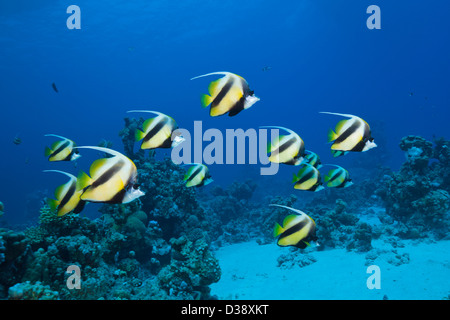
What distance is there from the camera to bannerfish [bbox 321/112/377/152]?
304cm

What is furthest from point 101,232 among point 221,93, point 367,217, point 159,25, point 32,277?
point 159,25

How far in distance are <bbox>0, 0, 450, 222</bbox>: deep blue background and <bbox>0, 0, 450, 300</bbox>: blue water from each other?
1.33 feet

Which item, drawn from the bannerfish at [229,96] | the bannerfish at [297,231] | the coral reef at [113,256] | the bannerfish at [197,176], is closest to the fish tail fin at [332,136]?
the bannerfish at [297,231]

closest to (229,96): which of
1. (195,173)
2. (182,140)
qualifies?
(182,140)

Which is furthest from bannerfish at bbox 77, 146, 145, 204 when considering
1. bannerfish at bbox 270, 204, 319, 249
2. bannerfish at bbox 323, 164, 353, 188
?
bannerfish at bbox 323, 164, 353, 188

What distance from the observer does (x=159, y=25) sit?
48.6 meters

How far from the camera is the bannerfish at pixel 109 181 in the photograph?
1.97m

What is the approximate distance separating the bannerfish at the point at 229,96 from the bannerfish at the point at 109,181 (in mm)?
1044

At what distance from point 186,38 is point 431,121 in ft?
376

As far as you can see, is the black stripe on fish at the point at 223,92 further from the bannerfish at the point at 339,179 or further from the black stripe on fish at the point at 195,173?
the bannerfish at the point at 339,179

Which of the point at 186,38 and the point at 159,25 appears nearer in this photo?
the point at 159,25

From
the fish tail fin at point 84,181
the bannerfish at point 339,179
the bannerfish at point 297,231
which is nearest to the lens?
the fish tail fin at point 84,181

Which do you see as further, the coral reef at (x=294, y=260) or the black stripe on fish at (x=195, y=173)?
the coral reef at (x=294, y=260)
